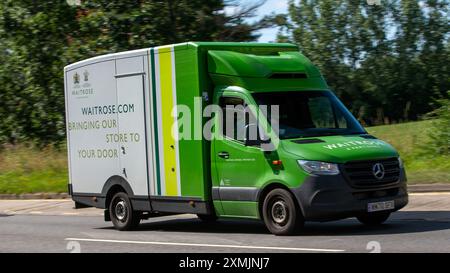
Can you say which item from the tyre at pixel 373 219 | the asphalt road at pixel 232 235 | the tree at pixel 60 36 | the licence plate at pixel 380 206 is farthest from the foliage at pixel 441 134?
the tree at pixel 60 36

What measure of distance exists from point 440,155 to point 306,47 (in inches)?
1657

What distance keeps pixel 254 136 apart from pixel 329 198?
1.49m

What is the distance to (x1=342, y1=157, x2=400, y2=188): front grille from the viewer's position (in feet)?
36.0

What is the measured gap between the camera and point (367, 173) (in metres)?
11.1

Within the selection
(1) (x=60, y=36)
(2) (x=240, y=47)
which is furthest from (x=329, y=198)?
(1) (x=60, y=36)

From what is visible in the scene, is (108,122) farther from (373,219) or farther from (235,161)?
(373,219)

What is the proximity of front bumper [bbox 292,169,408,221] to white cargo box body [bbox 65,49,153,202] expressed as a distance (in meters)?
3.22

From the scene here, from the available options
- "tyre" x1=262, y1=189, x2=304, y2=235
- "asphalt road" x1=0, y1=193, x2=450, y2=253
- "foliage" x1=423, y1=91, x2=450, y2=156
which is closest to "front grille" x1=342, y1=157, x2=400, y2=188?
"asphalt road" x1=0, y1=193, x2=450, y2=253

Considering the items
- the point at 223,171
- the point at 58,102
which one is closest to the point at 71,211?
the point at 223,171

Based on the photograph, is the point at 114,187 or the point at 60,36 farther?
the point at 60,36

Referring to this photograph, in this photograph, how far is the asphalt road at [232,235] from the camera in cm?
1028

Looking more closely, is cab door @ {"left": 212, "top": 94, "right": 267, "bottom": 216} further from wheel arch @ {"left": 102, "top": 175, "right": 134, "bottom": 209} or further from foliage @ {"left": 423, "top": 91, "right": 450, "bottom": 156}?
foliage @ {"left": 423, "top": 91, "right": 450, "bottom": 156}
